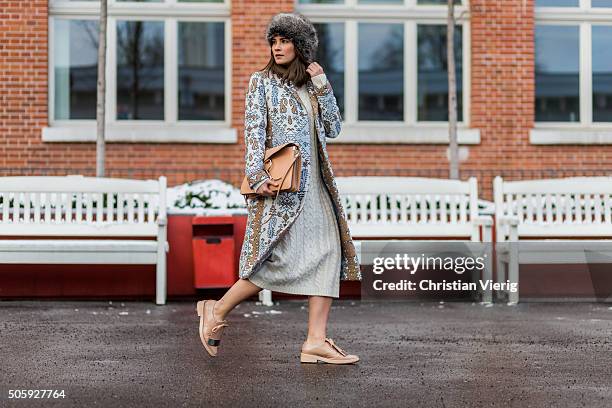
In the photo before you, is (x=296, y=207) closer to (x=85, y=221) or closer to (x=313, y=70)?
(x=313, y=70)

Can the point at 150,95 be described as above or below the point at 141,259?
above

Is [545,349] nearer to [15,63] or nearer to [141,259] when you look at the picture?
[141,259]

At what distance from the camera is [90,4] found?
16047 millimetres

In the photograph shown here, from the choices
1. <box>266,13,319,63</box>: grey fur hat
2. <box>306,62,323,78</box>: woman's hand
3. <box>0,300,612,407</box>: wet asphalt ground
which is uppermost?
<box>266,13,319,63</box>: grey fur hat

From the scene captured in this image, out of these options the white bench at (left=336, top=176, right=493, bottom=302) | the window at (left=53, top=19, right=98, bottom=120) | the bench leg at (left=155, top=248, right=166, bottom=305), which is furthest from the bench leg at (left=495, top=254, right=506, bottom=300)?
the window at (left=53, top=19, right=98, bottom=120)

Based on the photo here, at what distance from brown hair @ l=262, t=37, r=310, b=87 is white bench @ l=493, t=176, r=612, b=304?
4784 mm

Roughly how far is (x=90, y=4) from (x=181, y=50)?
1299 mm

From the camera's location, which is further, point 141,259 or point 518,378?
point 141,259

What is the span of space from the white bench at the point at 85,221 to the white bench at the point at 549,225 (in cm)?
310

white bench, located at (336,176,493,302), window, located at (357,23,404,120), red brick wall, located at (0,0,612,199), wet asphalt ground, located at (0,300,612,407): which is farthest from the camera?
window, located at (357,23,404,120)

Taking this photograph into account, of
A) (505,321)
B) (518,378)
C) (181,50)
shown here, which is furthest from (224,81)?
(518,378)

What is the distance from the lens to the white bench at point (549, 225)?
11.3 meters

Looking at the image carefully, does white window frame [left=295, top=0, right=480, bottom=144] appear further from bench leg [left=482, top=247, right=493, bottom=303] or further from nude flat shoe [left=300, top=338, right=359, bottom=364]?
nude flat shoe [left=300, top=338, right=359, bottom=364]

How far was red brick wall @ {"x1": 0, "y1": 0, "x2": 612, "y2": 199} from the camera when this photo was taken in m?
15.6
